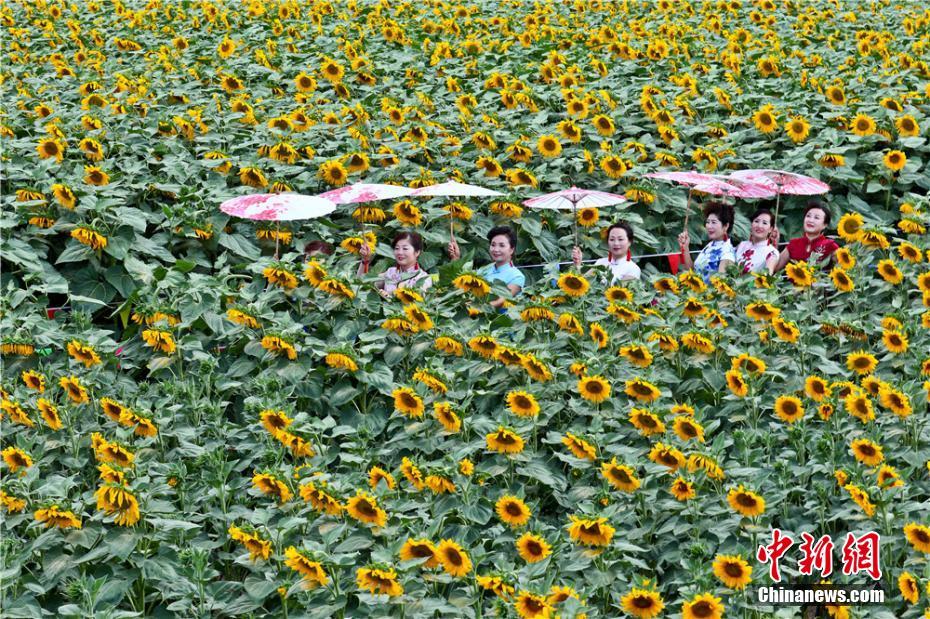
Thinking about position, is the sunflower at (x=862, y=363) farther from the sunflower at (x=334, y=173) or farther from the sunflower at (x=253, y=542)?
the sunflower at (x=334, y=173)

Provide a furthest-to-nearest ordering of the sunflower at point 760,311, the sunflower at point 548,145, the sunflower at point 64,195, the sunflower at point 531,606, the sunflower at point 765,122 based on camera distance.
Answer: the sunflower at point 765,122
the sunflower at point 548,145
the sunflower at point 64,195
the sunflower at point 760,311
the sunflower at point 531,606

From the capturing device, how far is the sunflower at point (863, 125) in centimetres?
949

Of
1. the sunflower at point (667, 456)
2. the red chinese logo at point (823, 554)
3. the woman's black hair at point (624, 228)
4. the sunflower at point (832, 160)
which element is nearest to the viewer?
the red chinese logo at point (823, 554)

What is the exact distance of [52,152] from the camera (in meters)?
8.05

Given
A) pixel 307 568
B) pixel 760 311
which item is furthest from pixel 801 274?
pixel 307 568

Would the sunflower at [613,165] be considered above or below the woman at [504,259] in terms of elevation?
below

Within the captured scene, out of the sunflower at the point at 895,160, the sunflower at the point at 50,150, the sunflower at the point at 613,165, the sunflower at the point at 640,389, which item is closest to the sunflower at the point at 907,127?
the sunflower at the point at 895,160

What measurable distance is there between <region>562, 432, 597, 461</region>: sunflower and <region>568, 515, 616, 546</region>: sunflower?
61 cm

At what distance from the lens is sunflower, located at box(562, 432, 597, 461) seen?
5.01m

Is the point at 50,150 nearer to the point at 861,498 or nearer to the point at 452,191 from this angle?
the point at 452,191

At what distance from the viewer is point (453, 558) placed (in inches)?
165

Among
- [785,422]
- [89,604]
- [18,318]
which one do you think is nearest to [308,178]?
[18,318]

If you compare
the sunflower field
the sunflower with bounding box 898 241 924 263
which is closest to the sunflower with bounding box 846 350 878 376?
the sunflower field

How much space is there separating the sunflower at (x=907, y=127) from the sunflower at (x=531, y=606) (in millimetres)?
6970
